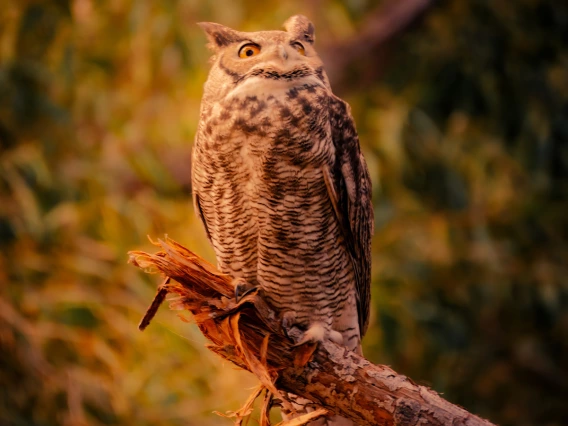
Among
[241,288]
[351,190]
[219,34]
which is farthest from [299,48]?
[241,288]

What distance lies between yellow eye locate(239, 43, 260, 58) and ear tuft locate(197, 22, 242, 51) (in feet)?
0.11

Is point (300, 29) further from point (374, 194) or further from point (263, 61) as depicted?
point (374, 194)

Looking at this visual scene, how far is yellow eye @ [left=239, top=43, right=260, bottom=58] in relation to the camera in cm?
127

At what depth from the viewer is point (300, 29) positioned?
4.26 feet

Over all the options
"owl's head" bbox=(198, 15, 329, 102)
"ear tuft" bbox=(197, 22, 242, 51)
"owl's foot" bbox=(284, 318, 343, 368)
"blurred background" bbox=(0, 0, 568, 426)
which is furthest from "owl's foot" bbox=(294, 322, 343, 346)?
"blurred background" bbox=(0, 0, 568, 426)

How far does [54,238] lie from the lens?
2.66 m

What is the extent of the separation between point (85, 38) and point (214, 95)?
172 centimetres

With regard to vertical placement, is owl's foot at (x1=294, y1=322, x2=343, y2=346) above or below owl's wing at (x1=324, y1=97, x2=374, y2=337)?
below

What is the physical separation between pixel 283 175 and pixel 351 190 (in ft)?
0.67

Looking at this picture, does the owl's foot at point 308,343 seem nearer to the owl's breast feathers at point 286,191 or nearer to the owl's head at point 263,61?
the owl's breast feathers at point 286,191

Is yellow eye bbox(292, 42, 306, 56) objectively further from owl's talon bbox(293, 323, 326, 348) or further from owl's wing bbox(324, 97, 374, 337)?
owl's talon bbox(293, 323, 326, 348)

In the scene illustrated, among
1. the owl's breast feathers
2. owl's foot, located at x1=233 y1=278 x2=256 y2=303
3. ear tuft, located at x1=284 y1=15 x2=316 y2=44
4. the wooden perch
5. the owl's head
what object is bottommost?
the wooden perch

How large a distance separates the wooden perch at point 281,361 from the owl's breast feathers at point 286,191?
3.9 inches

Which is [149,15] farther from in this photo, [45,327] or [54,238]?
[45,327]
